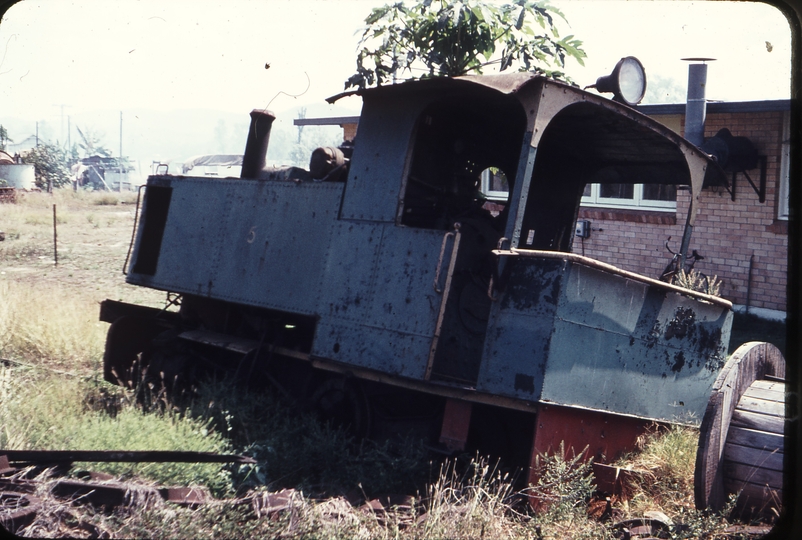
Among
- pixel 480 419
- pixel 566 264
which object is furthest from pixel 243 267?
pixel 566 264

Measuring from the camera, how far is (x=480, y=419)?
529 cm

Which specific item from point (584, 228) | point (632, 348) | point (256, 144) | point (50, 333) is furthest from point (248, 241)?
point (584, 228)

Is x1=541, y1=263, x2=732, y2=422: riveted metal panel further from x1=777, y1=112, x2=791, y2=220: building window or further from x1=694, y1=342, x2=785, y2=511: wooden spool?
x1=777, y1=112, x2=791, y2=220: building window

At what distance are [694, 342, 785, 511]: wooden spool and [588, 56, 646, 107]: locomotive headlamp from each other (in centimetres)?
206

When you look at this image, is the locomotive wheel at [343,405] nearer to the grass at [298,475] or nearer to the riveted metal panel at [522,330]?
the grass at [298,475]

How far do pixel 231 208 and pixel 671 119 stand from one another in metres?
8.76

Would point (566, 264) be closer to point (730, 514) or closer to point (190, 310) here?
point (730, 514)

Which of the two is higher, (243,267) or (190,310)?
(243,267)

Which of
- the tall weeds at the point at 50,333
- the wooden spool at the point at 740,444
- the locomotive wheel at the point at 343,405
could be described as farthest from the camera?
the tall weeds at the point at 50,333

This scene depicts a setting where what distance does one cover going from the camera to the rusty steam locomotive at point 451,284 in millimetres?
4715

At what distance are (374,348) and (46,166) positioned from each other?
111 ft

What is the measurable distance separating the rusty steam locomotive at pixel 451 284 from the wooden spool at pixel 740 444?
75cm

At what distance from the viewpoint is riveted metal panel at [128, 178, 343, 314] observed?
593 cm

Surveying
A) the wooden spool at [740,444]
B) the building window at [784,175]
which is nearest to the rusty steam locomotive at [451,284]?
the wooden spool at [740,444]
